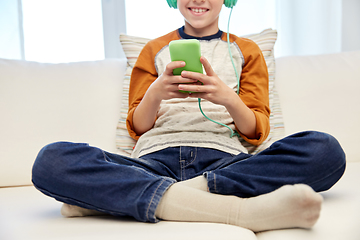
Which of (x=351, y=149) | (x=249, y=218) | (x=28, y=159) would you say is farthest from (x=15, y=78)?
(x=351, y=149)

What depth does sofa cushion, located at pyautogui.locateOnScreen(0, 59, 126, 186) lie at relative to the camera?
1.14 meters

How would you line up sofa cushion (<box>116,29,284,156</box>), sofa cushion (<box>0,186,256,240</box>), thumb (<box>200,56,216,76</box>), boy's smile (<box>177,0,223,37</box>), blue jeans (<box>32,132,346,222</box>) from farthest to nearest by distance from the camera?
sofa cushion (<box>116,29,284,156</box>), boy's smile (<box>177,0,223,37</box>), thumb (<box>200,56,216,76</box>), blue jeans (<box>32,132,346,222</box>), sofa cushion (<box>0,186,256,240</box>)

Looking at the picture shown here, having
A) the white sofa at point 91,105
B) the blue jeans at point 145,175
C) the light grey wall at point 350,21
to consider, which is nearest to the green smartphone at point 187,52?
the blue jeans at point 145,175

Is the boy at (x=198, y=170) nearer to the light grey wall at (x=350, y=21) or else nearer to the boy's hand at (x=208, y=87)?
the boy's hand at (x=208, y=87)

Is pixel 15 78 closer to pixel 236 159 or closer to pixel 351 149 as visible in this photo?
pixel 236 159

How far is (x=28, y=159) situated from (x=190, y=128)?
1.81 ft

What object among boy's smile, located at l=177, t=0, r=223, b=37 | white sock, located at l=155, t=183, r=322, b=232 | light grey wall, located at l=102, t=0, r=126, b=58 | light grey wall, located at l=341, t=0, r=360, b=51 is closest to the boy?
white sock, located at l=155, t=183, r=322, b=232

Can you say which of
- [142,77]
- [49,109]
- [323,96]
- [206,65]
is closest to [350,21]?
[323,96]

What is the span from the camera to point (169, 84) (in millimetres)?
860

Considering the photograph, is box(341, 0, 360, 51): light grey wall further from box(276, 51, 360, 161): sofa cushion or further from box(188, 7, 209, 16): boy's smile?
box(188, 7, 209, 16): boy's smile

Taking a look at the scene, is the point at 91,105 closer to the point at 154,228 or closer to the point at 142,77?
the point at 142,77

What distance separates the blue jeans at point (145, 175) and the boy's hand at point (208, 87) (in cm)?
18

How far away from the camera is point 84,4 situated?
6.07 feet

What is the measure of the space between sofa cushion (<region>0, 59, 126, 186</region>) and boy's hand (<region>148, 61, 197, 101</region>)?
368mm
